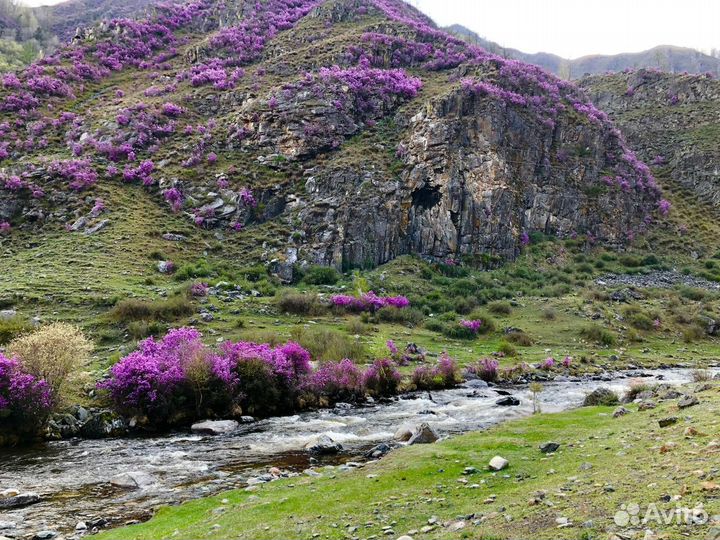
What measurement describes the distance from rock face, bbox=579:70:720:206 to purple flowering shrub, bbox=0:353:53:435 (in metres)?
106

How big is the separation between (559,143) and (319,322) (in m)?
61.8

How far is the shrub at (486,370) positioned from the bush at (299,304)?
16245 millimetres

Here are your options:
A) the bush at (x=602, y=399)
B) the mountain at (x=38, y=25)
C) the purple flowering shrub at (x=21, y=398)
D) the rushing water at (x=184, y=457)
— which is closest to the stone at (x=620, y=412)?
the bush at (x=602, y=399)

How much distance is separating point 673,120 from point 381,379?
108 meters

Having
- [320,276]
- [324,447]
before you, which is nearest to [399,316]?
[320,276]

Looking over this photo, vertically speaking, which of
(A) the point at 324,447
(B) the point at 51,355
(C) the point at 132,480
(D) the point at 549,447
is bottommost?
(A) the point at 324,447

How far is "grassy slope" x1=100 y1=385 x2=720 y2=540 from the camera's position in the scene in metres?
7.61

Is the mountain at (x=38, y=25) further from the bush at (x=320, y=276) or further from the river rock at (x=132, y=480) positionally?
the river rock at (x=132, y=480)

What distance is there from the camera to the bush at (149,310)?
36031 mm

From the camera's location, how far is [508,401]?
2648cm

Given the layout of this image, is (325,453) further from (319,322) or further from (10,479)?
(319,322)

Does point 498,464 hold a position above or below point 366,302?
above

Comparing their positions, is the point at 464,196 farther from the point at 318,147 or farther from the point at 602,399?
the point at 602,399

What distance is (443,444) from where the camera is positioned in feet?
51.4
